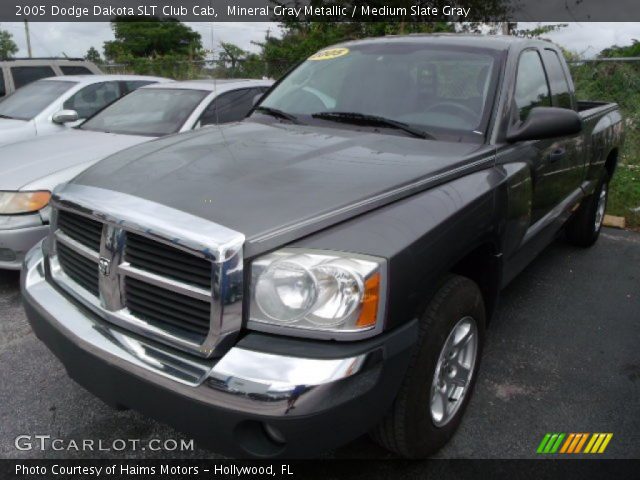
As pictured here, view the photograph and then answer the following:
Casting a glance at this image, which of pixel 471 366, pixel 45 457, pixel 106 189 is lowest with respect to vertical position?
pixel 45 457

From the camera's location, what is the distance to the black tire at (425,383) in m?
1.94

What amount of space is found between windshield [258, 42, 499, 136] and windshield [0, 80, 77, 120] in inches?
173

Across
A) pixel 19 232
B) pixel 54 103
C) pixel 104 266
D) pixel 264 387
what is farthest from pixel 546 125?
pixel 54 103

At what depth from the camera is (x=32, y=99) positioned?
6703 mm

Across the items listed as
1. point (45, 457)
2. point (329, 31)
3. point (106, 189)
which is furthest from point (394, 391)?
point (329, 31)

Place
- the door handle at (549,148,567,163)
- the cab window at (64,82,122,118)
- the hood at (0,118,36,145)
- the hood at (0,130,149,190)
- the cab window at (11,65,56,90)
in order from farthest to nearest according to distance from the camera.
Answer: the cab window at (11,65,56,90), the cab window at (64,82,122,118), the hood at (0,118,36,145), the hood at (0,130,149,190), the door handle at (549,148,567,163)

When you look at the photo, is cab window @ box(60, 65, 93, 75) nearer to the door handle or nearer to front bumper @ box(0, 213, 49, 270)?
front bumper @ box(0, 213, 49, 270)

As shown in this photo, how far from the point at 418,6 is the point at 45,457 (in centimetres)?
1409

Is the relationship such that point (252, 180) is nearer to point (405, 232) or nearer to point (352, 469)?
point (405, 232)

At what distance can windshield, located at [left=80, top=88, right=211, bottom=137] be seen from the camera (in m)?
5.13

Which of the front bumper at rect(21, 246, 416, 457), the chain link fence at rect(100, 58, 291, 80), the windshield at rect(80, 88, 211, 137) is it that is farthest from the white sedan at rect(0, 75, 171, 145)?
the front bumper at rect(21, 246, 416, 457)

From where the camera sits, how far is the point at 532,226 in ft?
10.2

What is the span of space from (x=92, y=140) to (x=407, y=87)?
3.20m

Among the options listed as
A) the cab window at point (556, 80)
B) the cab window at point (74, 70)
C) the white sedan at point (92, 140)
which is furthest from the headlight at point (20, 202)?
the cab window at point (74, 70)
